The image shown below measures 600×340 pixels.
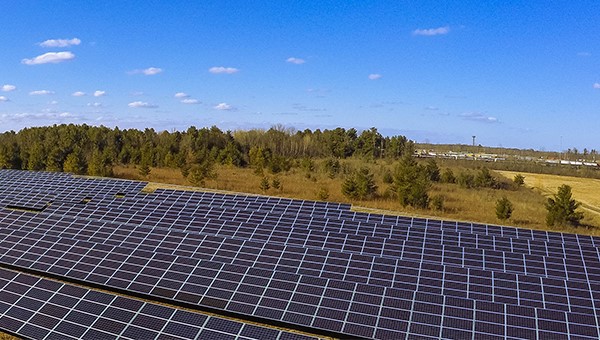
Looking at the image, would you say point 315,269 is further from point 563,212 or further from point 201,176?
point 201,176

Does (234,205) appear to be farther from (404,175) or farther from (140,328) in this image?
(404,175)

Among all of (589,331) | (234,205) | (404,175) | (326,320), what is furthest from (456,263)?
(404,175)

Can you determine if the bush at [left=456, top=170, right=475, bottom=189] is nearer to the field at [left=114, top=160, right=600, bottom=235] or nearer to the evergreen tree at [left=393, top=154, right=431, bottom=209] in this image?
the field at [left=114, top=160, right=600, bottom=235]

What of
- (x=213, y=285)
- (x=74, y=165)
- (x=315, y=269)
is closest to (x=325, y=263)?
(x=315, y=269)

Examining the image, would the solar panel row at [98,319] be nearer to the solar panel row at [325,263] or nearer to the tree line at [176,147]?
the solar panel row at [325,263]

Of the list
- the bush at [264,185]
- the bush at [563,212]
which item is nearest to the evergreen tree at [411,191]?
the bush at [563,212]

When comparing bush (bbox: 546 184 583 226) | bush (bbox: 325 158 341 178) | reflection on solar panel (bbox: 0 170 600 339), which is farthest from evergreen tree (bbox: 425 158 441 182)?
reflection on solar panel (bbox: 0 170 600 339)
